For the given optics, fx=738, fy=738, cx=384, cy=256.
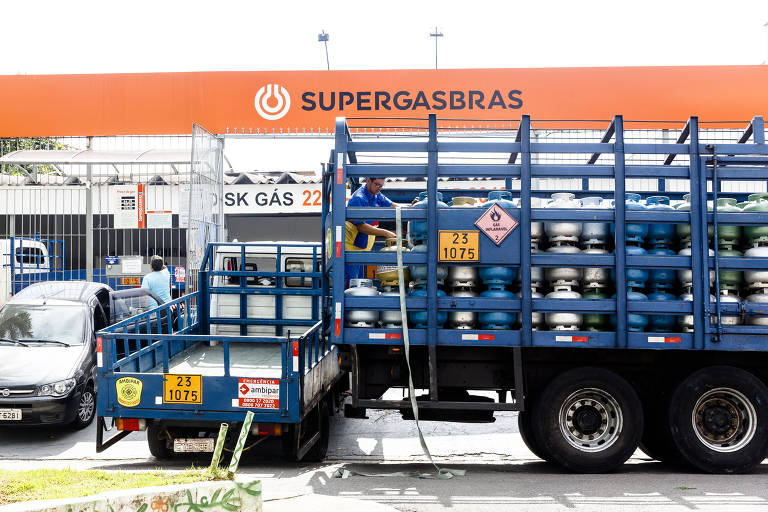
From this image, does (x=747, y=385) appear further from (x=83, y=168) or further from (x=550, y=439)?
(x=83, y=168)

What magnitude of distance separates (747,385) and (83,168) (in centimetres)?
1471

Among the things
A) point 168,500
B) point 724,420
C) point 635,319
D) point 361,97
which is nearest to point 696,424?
point 724,420

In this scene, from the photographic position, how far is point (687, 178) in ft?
21.3

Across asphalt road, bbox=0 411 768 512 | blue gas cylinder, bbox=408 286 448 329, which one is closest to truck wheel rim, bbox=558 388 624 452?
asphalt road, bbox=0 411 768 512

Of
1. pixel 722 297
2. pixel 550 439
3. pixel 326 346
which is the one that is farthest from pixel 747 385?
pixel 326 346

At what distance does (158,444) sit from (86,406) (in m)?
2.20

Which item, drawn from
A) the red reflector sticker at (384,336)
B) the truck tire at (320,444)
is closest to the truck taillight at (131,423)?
the truck tire at (320,444)

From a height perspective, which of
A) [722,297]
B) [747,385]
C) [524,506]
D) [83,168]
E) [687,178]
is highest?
[83,168]

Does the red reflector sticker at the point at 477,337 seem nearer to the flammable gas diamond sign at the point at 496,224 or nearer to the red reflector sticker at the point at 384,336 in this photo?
the red reflector sticker at the point at 384,336

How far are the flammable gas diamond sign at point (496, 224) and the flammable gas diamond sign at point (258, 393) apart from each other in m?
2.20

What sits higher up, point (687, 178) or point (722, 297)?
point (687, 178)

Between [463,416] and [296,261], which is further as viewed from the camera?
[296,261]

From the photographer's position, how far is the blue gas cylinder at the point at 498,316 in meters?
6.34

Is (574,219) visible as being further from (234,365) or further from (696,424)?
(234,365)
